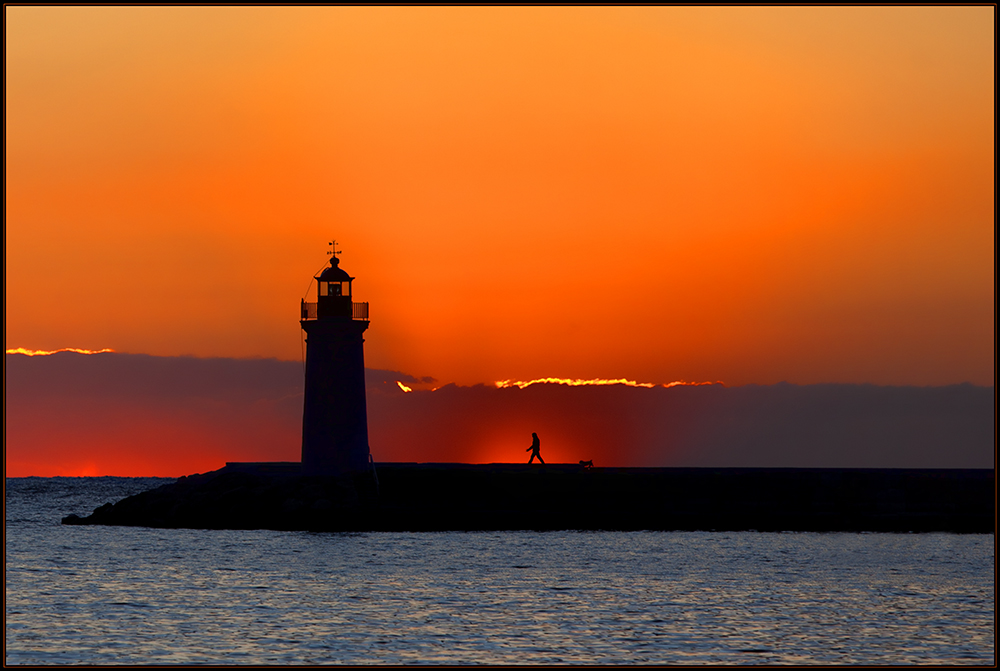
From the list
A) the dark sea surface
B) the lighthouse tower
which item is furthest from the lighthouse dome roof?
the dark sea surface

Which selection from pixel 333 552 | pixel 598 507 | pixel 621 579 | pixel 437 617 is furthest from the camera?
pixel 598 507

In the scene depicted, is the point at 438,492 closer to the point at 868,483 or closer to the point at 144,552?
the point at 144,552

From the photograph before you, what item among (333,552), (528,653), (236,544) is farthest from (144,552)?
(528,653)

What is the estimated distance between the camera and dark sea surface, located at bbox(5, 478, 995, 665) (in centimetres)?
2084

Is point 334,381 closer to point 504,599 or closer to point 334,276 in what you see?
point 334,276

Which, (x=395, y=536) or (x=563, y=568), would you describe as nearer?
(x=563, y=568)

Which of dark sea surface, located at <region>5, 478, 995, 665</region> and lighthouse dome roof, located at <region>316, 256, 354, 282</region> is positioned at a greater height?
lighthouse dome roof, located at <region>316, 256, 354, 282</region>

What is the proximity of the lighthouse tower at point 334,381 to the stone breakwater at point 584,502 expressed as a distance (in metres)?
0.75

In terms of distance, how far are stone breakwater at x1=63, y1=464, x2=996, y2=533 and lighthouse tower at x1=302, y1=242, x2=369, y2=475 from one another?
752 mm

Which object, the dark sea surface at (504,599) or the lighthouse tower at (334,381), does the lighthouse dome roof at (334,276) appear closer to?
the lighthouse tower at (334,381)

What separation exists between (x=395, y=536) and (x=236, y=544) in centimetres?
490

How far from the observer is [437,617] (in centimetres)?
2408

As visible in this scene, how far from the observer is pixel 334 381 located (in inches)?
1596

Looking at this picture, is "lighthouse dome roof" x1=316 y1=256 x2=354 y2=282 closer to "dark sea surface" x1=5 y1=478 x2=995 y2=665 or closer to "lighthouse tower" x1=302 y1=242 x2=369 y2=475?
"lighthouse tower" x1=302 y1=242 x2=369 y2=475
